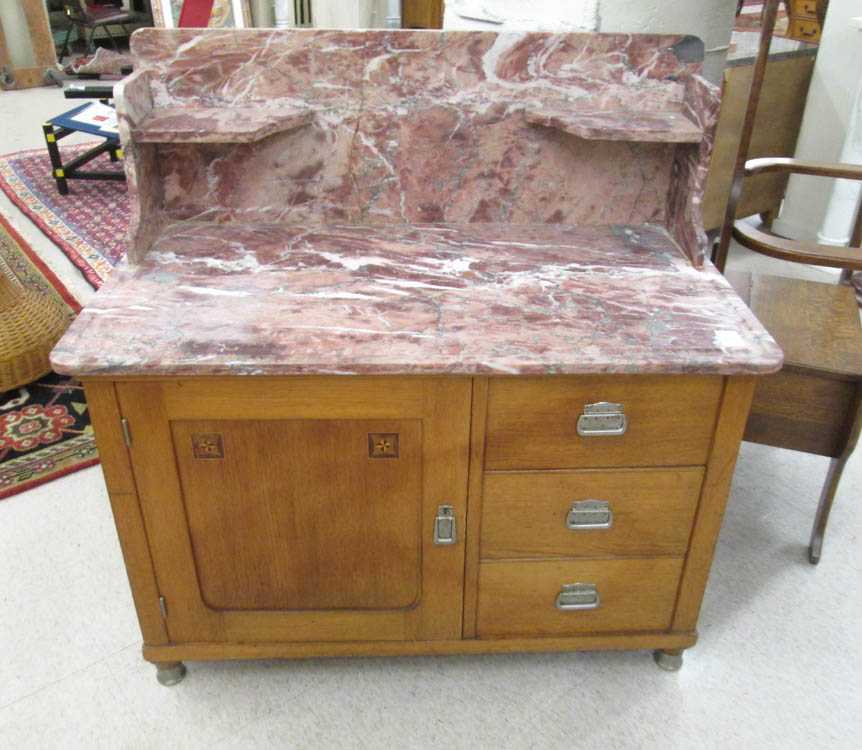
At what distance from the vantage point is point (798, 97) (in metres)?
3.60

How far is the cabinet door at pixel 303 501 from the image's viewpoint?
53.7 inches

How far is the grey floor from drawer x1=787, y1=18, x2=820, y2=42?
105 inches

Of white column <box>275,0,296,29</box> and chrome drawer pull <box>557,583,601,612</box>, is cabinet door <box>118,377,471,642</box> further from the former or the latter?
white column <box>275,0,296,29</box>

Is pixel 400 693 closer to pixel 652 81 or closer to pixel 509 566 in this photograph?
pixel 509 566

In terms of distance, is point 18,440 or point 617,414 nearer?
point 617,414

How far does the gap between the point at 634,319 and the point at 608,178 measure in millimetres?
473

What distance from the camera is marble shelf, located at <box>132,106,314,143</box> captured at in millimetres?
1542

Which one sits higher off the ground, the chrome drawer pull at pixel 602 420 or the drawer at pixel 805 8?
the drawer at pixel 805 8

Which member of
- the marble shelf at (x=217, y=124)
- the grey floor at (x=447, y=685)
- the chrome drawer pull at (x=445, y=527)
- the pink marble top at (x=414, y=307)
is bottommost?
the grey floor at (x=447, y=685)

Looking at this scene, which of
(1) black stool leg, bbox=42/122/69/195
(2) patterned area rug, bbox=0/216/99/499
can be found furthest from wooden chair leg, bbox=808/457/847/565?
(1) black stool leg, bbox=42/122/69/195

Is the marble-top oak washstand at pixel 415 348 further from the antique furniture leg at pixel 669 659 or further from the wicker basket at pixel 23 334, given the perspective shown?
the wicker basket at pixel 23 334

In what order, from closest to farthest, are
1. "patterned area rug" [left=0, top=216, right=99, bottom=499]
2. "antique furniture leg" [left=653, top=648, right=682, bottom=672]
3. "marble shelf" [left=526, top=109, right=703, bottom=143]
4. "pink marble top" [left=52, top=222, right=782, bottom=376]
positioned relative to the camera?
1. "pink marble top" [left=52, top=222, right=782, bottom=376]
2. "marble shelf" [left=526, top=109, right=703, bottom=143]
3. "antique furniture leg" [left=653, top=648, right=682, bottom=672]
4. "patterned area rug" [left=0, top=216, right=99, bottom=499]

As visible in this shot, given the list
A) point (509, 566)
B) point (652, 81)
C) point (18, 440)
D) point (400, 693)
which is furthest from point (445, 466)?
point (18, 440)

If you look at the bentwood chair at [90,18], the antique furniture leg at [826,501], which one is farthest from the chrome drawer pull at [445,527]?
the bentwood chair at [90,18]
